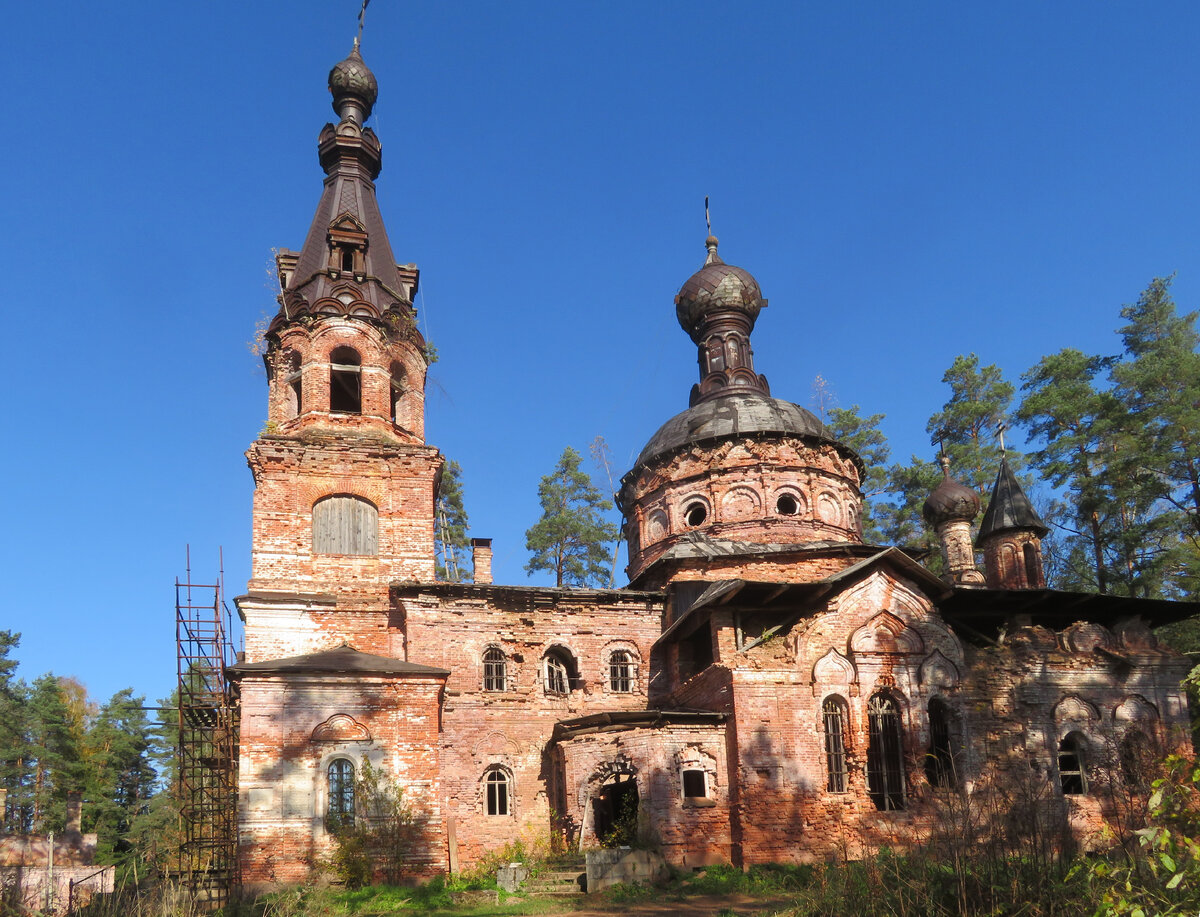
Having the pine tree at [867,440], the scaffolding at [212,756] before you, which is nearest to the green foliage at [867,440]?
the pine tree at [867,440]

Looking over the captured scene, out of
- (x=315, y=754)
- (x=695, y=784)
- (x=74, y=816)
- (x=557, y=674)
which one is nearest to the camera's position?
(x=315, y=754)

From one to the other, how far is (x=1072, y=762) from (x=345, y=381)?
55.6 feet

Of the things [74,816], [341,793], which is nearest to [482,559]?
[341,793]

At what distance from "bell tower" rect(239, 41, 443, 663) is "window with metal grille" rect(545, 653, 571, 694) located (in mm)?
3012

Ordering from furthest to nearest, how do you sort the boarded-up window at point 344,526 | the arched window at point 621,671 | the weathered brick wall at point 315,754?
the arched window at point 621,671, the boarded-up window at point 344,526, the weathered brick wall at point 315,754

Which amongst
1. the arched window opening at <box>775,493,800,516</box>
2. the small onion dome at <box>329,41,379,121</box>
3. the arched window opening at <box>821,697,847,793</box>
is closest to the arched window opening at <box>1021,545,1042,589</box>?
the arched window opening at <box>775,493,800,516</box>

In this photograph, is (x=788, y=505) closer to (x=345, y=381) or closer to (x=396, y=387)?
(x=396, y=387)

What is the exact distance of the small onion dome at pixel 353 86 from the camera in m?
28.3

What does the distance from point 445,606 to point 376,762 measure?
3857 mm

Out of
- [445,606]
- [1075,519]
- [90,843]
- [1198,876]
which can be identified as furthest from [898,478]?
[1198,876]

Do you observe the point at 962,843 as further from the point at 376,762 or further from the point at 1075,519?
the point at 1075,519

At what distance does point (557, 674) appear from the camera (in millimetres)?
22156

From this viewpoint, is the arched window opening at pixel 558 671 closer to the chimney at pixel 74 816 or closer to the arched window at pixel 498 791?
the arched window at pixel 498 791

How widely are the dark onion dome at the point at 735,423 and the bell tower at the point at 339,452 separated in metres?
6.46
